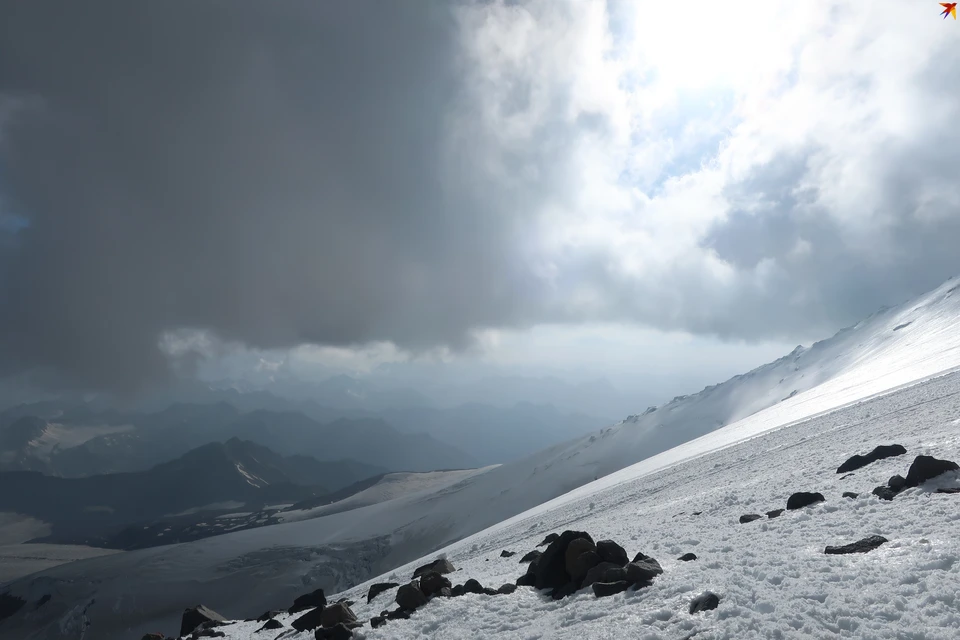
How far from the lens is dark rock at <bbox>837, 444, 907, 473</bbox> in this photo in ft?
57.3

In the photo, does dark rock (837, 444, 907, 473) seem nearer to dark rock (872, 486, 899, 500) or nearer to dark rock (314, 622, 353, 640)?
dark rock (872, 486, 899, 500)

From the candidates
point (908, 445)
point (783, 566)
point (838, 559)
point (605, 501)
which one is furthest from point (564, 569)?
point (605, 501)

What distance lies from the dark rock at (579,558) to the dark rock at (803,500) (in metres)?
6.42

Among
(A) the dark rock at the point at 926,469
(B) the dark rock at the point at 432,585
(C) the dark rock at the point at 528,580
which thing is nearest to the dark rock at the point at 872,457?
(A) the dark rock at the point at 926,469

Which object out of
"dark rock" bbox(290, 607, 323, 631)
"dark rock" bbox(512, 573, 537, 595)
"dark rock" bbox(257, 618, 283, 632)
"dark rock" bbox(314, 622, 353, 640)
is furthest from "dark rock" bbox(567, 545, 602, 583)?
"dark rock" bbox(257, 618, 283, 632)

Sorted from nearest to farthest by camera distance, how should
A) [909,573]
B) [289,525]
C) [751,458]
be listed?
[909,573] → [751,458] → [289,525]

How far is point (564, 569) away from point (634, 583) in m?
2.94

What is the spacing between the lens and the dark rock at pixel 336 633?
44.3 feet

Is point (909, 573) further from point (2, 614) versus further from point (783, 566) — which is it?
point (2, 614)

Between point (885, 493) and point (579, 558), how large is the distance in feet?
27.4

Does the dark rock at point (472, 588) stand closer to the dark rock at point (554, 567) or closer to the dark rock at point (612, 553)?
the dark rock at point (554, 567)

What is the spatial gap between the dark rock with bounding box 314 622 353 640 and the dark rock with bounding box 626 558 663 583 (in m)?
7.53

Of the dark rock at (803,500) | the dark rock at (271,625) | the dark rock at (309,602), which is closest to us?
the dark rock at (803,500)

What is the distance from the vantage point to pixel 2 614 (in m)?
105
